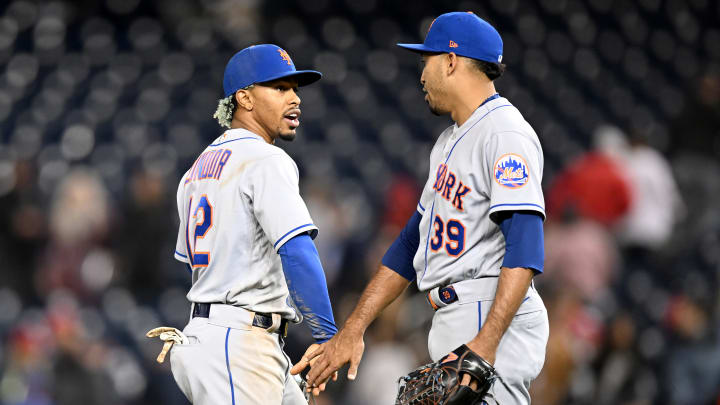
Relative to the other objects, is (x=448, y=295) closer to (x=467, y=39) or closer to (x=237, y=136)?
(x=467, y=39)


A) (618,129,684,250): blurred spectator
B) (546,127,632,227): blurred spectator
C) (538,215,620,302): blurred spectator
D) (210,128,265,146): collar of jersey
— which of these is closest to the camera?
(210,128,265,146): collar of jersey

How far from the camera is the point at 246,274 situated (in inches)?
115

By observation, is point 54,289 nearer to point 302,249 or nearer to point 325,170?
point 325,170

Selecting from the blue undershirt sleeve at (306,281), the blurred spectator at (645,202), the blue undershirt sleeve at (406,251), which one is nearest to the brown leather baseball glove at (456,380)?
the blue undershirt sleeve at (306,281)

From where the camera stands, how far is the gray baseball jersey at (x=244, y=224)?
286 cm

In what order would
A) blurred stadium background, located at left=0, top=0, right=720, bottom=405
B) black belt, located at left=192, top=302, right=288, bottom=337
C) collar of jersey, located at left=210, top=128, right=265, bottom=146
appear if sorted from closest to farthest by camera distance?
black belt, located at left=192, top=302, right=288, bottom=337 < collar of jersey, located at left=210, top=128, right=265, bottom=146 < blurred stadium background, located at left=0, top=0, right=720, bottom=405

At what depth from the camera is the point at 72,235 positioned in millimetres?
6523

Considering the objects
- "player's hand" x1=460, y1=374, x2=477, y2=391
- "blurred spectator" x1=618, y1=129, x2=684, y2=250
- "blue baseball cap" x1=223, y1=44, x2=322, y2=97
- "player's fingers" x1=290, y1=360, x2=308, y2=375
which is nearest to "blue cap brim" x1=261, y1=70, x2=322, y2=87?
"blue baseball cap" x1=223, y1=44, x2=322, y2=97

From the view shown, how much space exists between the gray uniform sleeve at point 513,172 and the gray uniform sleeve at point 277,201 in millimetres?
587

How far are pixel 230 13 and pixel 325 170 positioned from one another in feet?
5.76

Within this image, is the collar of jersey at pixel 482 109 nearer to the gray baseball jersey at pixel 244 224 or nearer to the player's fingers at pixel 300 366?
the gray baseball jersey at pixel 244 224

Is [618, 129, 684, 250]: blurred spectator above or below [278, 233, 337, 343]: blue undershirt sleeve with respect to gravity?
below

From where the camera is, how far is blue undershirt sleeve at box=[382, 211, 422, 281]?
301 centimetres

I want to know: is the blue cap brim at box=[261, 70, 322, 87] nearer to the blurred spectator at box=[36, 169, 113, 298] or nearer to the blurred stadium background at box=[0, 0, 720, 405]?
the blurred stadium background at box=[0, 0, 720, 405]
